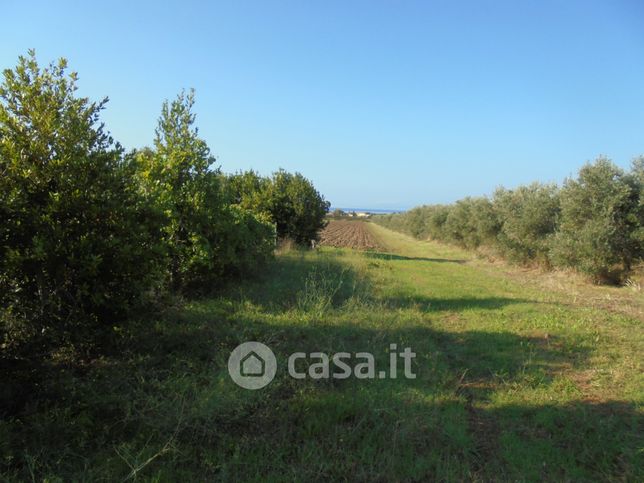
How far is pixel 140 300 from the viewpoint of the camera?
420 centimetres

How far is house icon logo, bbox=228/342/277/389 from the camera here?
3.94 m

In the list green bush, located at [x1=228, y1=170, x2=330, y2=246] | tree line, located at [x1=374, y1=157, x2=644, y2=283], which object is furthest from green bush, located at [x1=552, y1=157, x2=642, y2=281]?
green bush, located at [x1=228, y1=170, x2=330, y2=246]

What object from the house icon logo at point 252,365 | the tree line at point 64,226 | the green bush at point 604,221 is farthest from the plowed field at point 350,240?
the tree line at point 64,226

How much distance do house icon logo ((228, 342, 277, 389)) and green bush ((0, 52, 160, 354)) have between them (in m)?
1.36

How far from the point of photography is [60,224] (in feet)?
11.6

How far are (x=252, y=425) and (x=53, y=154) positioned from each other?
3363 millimetres

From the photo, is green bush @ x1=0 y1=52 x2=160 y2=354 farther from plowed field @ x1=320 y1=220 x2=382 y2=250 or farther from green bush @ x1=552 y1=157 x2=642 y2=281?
plowed field @ x1=320 y1=220 x2=382 y2=250

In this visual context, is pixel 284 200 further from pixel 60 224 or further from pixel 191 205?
pixel 60 224

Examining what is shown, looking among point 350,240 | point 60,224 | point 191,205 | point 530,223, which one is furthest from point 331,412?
point 350,240

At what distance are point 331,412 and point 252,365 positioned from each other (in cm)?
119

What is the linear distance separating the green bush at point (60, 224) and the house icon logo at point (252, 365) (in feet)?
4.45

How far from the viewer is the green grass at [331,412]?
9.14 ft

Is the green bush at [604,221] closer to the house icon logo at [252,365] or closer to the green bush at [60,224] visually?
the house icon logo at [252,365]

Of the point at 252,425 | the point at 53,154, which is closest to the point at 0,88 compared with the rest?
the point at 53,154
